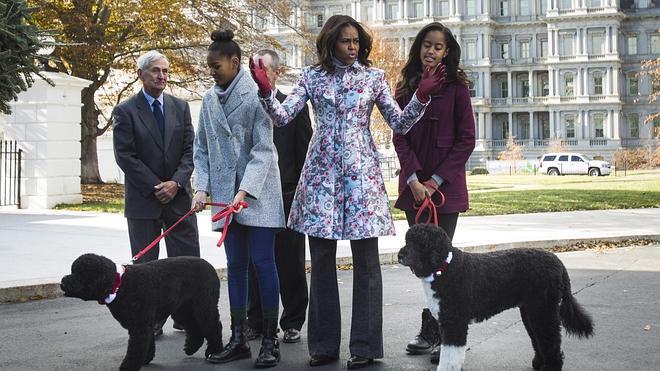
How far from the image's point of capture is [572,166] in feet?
199

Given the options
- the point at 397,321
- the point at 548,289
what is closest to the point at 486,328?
the point at 397,321

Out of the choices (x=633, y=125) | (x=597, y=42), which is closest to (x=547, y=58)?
(x=597, y=42)

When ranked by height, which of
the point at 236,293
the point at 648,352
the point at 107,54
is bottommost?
the point at 648,352

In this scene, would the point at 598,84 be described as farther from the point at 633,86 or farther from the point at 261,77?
the point at 261,77

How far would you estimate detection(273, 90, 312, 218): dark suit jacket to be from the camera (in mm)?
6832

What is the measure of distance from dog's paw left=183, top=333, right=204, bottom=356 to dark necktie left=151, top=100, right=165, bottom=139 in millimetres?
1760

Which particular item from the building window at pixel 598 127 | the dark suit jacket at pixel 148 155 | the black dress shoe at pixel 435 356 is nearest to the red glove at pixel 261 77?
the dark suit jacket at pixel 148 155

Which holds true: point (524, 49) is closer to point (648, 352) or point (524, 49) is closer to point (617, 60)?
point (617, 60)

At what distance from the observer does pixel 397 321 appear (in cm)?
750

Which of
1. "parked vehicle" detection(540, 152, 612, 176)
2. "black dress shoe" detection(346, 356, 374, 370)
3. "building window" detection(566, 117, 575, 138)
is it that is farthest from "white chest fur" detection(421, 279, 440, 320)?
"building window" detection(566, 117, 575, 138)

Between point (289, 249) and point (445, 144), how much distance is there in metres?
1.65

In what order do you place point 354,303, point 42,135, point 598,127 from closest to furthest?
point 354,303 < point 42,135 < point 598,127

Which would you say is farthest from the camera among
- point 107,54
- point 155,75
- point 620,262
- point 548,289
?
point 107,54

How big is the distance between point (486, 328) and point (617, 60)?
8449 cm
